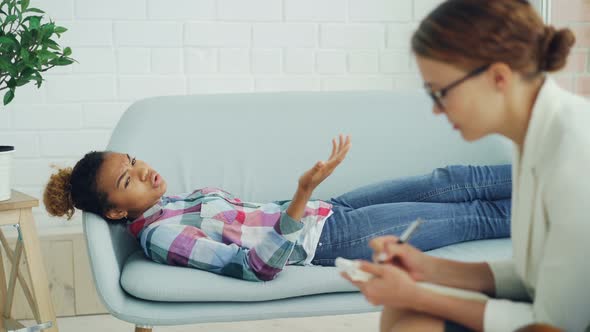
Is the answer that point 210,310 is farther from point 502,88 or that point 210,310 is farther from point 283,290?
point 502,88

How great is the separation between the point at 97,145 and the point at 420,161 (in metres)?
1.25

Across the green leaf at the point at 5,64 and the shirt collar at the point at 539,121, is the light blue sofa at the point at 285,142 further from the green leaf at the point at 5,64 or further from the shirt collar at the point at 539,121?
the shirt collar at the point at 539,121

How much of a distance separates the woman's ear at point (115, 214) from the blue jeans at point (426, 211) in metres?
0.57

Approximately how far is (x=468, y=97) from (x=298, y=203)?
0.86m

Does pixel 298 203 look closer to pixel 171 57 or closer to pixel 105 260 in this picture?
pixel 105 260

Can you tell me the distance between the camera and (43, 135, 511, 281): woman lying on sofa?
2.13 meters

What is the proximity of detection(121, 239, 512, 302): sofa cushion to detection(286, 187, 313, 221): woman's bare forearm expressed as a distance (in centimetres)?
18

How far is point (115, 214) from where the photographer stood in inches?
89.7

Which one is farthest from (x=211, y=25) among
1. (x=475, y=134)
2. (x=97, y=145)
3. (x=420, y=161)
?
(x=475, y=134)

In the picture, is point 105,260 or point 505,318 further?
point 105,260

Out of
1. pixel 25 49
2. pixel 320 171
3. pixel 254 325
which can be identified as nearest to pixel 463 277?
pixel 320 171

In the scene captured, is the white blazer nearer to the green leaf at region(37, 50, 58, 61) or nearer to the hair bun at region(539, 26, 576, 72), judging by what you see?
the hair bun at region(539, 26, 576, 72)

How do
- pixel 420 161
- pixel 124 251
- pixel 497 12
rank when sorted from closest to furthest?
pixel 497 12, pixel 124 251, pixel 420 161

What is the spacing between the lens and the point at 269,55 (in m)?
3.23
